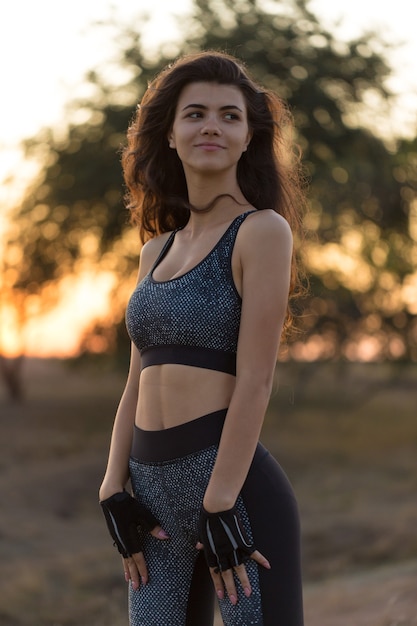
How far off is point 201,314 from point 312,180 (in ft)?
44.5

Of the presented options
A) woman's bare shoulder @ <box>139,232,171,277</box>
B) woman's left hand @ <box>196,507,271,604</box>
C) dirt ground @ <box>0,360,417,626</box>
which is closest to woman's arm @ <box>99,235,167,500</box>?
woman's bare shoulder @ <box>139,232,171,277</box>

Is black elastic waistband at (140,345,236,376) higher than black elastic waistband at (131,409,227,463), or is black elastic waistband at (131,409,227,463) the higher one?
black elastic waistband at (140,345,236,376)

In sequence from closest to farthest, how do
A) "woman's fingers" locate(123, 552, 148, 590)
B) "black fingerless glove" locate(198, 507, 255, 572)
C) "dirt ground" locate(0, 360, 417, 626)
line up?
"black fingerless glove" locate(198, 507, 255, 572), "woman's fingers" locate(123, 552, 148, 590), "dirt ground" locate(0, 360, 417, 626)

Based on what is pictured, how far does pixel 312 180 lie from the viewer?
15375 mm

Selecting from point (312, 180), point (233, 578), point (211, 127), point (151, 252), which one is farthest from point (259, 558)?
point (312, 180)

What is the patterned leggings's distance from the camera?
1995 millimetres

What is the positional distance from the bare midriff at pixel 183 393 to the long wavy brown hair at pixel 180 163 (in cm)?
39

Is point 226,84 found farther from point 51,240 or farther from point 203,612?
point 51,240

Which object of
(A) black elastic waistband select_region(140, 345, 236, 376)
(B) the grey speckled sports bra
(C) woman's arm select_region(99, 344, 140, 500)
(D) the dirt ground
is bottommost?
(D) the dirt ground

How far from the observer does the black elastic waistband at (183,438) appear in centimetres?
206

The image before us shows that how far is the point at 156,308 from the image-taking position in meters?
2.13

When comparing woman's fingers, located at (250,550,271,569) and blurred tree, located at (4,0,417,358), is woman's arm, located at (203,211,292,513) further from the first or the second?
blurred tree, located at (4,0,417,358)

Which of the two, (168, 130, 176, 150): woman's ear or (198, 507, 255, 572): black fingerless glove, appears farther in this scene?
(168, 130, 176, 150): woman's ear

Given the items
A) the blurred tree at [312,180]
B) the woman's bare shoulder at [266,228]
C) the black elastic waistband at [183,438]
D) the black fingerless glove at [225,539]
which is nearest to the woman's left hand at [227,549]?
the black fingerless glove at [225,539]
